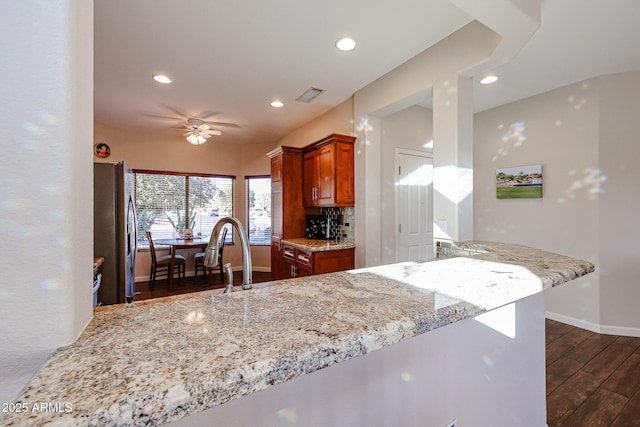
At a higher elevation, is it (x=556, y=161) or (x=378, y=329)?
(x=556, y=161)

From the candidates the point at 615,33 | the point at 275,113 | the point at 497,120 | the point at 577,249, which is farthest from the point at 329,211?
the point at 615,33

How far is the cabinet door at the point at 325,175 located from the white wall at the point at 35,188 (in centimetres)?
294

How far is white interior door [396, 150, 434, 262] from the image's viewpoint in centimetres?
348

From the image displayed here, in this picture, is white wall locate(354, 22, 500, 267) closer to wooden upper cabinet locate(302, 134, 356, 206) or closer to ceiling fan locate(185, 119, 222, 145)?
wooden upper cabinet locate(302, 134, 356, 206)

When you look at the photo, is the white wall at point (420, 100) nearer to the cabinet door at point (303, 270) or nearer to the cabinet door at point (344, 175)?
the cabinet door at point (344, 175)

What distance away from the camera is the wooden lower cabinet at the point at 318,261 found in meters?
3.15

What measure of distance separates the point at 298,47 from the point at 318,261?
218 centimetres

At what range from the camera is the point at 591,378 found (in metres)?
2.13

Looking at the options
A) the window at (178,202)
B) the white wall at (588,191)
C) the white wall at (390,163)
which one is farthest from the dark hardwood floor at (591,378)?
the window at (178,202)

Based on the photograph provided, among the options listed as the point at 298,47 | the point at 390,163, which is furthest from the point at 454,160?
the point at 298,47

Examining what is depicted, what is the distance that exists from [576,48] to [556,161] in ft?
4.26

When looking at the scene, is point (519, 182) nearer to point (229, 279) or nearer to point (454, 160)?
point (454, 160)

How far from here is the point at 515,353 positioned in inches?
51.3

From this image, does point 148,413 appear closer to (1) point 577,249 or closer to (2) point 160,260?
(1) point 577,249
